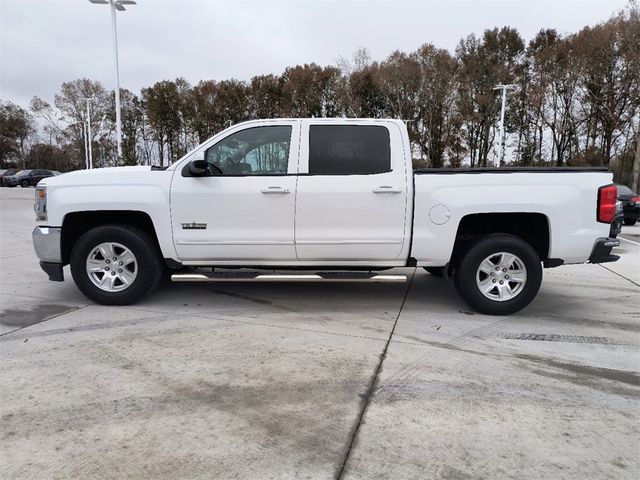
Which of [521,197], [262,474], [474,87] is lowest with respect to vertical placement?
[262,474]

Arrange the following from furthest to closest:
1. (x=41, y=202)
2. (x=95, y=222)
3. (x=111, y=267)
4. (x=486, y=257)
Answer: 1. (x=95, y=222)
2. (x=111, y=267)
3. (x=41, y=202)
4. (x=486, y=257)

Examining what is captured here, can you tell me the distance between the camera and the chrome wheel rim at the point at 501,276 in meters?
5.11

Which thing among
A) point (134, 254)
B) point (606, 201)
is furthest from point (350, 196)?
point (606, 201)

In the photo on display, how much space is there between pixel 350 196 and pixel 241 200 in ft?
3.76

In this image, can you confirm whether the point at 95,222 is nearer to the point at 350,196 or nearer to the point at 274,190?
the point at 274,190

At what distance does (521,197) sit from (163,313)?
3973 millimetres

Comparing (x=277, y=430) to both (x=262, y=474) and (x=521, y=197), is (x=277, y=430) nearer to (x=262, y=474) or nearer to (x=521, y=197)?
(x=262, y=474)

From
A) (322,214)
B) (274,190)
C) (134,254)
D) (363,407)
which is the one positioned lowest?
(363,407)

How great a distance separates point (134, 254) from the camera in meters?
5.20

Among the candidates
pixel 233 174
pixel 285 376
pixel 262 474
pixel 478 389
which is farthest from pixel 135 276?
pixel 478 389

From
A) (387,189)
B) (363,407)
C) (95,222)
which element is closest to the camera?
(363,407)

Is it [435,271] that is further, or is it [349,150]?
[435,271]

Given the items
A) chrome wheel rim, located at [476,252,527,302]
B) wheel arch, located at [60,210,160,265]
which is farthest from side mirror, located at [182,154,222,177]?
chrome wheel rim, located at [476,252,527,302]

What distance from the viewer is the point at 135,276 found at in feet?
17.3
